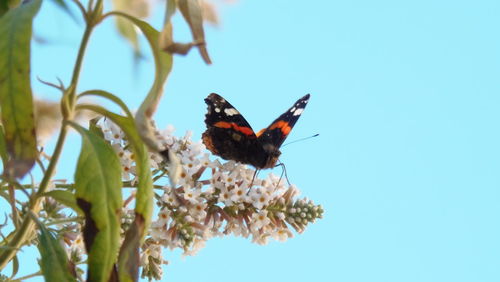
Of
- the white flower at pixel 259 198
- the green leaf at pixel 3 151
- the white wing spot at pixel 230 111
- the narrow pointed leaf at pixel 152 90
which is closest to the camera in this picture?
the narrow pointed leaf at pixel 152 90

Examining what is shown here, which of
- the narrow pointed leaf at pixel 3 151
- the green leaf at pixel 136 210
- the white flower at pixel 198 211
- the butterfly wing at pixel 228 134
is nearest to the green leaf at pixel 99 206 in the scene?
the green leaf at pixel 136 210

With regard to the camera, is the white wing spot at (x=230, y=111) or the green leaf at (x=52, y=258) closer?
the green leaf at (x=52, y=258)

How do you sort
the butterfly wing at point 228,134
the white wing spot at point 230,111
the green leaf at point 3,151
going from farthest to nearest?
the white wing spot at point 230,111 < the butterfly wing at point 228,134 < the green leaf at point 3,151

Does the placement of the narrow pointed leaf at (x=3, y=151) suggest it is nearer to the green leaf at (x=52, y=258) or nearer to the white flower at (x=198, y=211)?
the green leaf at (x=52, y=258)

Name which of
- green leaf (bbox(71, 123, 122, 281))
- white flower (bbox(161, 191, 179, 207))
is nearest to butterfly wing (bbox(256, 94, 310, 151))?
white flower (bbox(161, 191, 179, 207))

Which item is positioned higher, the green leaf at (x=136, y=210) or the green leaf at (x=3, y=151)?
the green leaf at (x=3, y=151)

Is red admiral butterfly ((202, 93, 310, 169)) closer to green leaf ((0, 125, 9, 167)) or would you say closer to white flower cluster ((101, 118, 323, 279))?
white flower cluster ((101, 118, 323, 279))

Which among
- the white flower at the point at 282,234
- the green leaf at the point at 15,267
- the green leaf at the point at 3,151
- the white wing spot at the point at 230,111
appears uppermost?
the white wing spot at the point at 230,111
